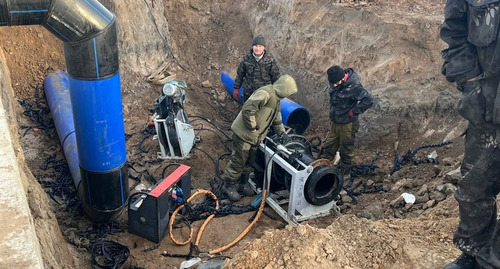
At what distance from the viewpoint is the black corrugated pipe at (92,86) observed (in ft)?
14.2

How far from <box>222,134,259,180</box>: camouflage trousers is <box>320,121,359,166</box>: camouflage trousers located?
1.41 m

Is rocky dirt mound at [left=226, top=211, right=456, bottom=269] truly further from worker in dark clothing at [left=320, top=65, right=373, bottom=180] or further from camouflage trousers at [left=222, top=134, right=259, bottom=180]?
worker in dark clothing at [left=320, top=65, right=373, bottom=180]

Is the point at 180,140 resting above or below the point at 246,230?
above

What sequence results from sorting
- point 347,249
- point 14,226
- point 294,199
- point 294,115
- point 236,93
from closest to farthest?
point 14,226
point 347,249
point 294,199
point 236,93
point 294,115

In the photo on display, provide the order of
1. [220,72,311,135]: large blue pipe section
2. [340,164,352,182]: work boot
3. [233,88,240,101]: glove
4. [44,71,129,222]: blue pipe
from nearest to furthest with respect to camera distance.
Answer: [44,71,129,222]: blue pipe
[340,164,352,182]: work boot
[220,72,311,135]: large blue pipe section
[233,88,240,101]: glove

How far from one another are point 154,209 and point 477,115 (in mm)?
3590

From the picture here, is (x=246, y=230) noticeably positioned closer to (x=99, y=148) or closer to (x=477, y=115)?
(x=99, y=148)

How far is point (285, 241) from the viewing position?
152 inches

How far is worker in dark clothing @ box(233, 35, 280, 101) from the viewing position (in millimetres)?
7520

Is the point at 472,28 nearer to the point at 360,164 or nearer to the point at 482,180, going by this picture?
the point at 482,180

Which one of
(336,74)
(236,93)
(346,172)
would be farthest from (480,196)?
(236,93)

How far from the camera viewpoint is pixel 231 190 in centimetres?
677

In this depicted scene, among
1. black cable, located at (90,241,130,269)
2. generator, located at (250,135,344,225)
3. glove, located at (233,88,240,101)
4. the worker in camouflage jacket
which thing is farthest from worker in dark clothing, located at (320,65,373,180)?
black cable, located at (90,241,130,269)

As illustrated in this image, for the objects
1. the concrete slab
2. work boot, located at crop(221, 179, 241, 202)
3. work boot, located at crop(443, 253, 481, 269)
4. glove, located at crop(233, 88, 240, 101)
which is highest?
the concrete slab
